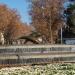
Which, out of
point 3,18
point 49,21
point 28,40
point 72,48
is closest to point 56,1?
point 49,21

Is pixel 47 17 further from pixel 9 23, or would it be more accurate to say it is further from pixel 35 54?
pixel 35 54

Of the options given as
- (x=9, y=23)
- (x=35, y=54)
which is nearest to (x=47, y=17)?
→ (x=9, y=23)

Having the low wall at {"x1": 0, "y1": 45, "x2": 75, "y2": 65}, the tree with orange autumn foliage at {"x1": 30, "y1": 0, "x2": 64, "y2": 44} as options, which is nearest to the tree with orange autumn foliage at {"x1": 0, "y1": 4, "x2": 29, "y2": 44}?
the tree with orange autumn foliage at {"x1": 30, "y1": 0, "x2": 64, "y2": 44}

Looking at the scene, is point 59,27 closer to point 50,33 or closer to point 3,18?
point 50,33

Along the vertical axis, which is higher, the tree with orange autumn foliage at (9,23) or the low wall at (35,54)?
the low wall at (35,54)

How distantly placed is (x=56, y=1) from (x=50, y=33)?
21.8 ft

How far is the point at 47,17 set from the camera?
66438 millimetres

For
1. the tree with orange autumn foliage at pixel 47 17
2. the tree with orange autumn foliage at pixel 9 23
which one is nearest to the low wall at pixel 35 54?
the tree with orange autumn foliage at pixel 47 17

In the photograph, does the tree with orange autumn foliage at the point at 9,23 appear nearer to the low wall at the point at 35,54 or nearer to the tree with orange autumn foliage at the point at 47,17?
the tree with orange autumn foliage at the point at 47,17

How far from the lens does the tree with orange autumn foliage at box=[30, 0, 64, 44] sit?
64.4m

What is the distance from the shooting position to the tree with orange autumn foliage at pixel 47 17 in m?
64.4

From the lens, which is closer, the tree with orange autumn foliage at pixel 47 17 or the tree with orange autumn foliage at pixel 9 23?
the tree with orange autumn foliage at pixel 47 17

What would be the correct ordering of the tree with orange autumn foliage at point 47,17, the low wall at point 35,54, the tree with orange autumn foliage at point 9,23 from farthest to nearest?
the tree with orange autumn foliage at point 9,23, the tree with orange autumn foliage at point 47,17, the low wall at point 35,54

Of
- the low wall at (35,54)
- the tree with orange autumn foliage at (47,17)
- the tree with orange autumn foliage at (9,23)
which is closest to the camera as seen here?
the low wall at (35,54)
